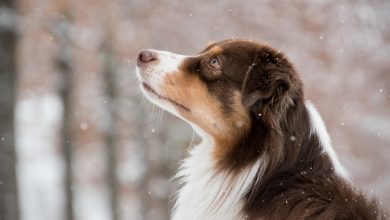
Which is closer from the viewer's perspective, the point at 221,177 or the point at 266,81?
the point at 266,81

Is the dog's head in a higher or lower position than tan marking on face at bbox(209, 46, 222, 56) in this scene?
lower

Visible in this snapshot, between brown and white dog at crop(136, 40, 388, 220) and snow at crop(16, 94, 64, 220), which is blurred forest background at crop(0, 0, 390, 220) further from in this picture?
brown and white dog at crop(136, 40, 388, 220)

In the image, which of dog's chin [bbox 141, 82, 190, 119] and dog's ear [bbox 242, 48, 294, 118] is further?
dog's chin [bbox 141, 82, 190, 119]

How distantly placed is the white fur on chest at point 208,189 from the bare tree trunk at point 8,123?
7486 millimetres

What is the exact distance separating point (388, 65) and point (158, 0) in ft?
20.0

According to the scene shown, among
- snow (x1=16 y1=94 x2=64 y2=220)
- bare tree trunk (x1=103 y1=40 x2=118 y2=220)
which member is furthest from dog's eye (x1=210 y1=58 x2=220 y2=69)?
snow (x1=16 y1=94 x2=64 y2=220)

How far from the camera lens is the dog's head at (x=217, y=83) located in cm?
496

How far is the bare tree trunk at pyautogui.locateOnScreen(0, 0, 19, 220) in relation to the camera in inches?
487

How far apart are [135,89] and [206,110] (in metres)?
10.5

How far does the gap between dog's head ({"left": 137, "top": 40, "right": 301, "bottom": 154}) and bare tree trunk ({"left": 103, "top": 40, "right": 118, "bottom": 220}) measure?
38.8 ft

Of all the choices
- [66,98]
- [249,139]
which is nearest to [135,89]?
[66,98]

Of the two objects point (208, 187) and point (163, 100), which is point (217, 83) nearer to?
point (163, 100)

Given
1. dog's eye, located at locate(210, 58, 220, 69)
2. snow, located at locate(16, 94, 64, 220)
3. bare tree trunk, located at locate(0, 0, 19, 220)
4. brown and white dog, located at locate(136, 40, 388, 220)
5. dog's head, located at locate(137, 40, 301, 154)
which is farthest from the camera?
snow, located at locate(16, 94, 64, 220)

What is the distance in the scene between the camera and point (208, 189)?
5.11 metres
